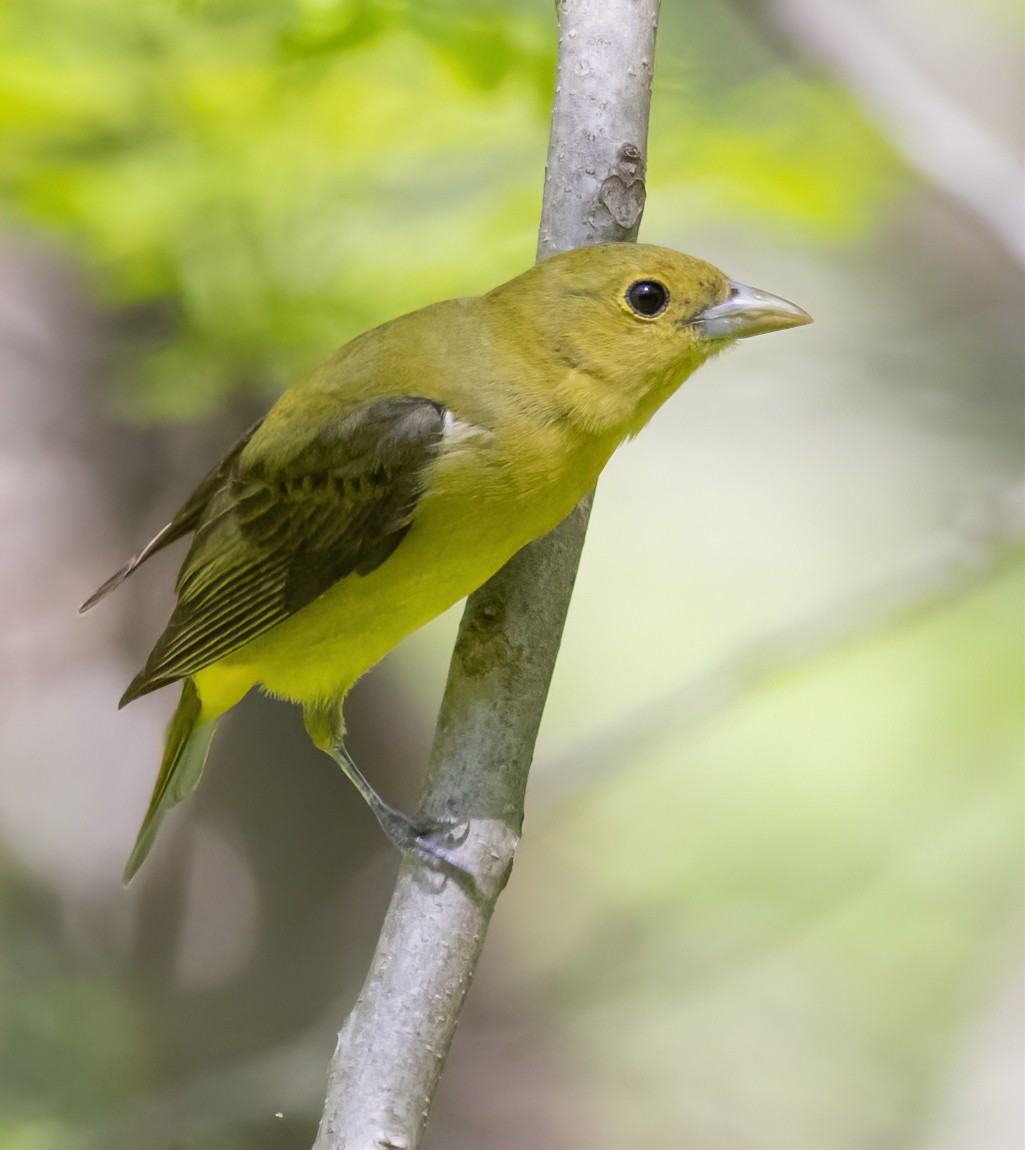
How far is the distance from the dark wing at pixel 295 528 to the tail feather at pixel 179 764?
0.43m

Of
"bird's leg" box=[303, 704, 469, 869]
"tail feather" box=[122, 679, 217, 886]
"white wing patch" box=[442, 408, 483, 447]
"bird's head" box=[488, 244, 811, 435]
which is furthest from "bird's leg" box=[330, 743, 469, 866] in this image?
"tail feather" box=[122, 679, 217, 886]

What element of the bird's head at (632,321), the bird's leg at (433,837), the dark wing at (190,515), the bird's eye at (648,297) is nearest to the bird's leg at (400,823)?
the bird's leg at (433,837)

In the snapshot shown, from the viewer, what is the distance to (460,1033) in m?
5.21

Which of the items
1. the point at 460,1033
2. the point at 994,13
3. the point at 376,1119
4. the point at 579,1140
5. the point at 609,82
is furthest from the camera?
the point at 994,13

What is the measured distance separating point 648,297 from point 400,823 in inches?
48.4

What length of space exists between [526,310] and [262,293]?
77 cm

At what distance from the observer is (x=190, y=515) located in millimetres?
3596

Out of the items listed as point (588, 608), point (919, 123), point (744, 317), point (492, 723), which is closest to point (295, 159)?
point (744, 317)

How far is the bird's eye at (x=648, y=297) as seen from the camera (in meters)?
3.05

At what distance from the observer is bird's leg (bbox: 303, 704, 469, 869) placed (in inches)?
101

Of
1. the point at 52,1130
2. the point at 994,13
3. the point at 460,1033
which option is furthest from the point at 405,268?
the point at 994,13

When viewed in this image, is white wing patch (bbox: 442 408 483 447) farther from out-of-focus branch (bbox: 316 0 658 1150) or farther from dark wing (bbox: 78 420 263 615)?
dark wing (bbox: 78 420 263 615)

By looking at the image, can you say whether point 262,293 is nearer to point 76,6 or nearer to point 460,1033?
point 76,6

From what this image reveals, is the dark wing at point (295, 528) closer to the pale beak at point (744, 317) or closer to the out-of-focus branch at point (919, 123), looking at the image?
the pale beak at point (744, 317)
